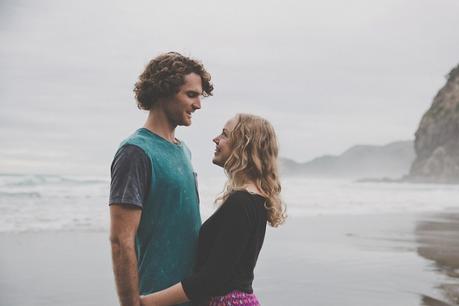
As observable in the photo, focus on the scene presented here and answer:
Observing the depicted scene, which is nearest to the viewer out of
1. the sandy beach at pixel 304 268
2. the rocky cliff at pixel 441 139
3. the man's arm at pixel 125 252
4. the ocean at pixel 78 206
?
the man's arm at pixel 125 252

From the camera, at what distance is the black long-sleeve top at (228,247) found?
2.19 metres

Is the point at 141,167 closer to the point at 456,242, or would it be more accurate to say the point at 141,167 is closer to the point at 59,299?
the point at 59,299

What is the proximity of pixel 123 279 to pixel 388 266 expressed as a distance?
7107 millimetres

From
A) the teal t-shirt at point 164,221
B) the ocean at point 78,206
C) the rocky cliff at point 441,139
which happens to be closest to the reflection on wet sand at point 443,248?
the ocean at point 78,206

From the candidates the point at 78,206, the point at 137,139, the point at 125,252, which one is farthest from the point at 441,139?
the point at 125,252

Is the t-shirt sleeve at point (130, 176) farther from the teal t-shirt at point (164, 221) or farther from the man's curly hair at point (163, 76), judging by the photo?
the man's curly hair at point (163, 76)

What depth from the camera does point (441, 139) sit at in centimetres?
6656

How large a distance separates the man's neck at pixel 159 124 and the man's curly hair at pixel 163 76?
46mm

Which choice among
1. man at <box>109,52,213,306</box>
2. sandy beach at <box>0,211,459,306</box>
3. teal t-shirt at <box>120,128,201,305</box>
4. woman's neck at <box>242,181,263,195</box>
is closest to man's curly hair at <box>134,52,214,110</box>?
man at <box>109,52,213,306</box>

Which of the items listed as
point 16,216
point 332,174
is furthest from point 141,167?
point 332,174

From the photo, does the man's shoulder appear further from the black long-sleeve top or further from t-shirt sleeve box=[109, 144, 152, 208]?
the black long-sleeve top

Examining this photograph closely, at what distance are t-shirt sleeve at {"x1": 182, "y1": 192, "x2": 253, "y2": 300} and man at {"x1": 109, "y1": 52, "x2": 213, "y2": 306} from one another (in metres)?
0.12

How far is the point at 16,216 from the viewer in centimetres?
1432

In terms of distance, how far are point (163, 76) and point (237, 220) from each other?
0.60m
